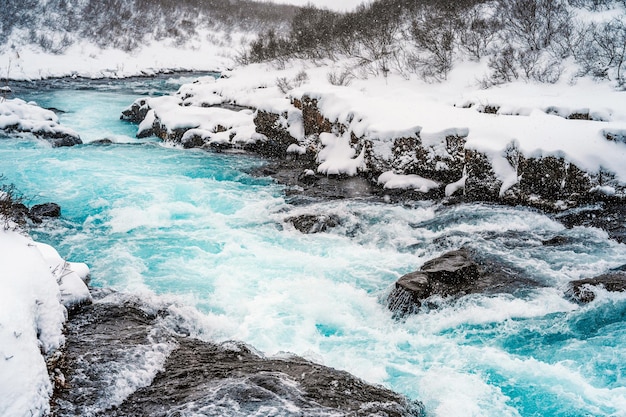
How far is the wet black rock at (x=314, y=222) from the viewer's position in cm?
818

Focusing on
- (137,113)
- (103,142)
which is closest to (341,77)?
(137,113)

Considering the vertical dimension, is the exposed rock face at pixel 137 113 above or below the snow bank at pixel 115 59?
below

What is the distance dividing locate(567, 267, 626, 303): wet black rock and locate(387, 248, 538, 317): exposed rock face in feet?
1.60

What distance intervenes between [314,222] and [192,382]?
16.3ft

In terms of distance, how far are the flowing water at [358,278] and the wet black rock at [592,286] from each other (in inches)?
4.9

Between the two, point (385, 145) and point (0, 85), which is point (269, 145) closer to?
point (385, 145)

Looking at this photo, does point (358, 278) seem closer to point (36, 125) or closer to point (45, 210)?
point (45, 210)

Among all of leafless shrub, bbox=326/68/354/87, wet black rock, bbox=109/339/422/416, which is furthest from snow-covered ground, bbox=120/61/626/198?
wet black rock, bbox=109/339/422/416

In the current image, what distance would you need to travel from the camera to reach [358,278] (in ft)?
21.6

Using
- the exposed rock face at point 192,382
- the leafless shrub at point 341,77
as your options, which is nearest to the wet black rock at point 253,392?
the exposed rock face at point 192,382

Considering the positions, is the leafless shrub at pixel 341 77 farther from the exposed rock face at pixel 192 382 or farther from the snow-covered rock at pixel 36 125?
the exposed rock face at pixel 192 382

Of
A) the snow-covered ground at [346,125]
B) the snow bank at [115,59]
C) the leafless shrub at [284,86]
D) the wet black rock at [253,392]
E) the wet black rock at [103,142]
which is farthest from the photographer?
the snow bank at [115,59]

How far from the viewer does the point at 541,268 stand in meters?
6.25

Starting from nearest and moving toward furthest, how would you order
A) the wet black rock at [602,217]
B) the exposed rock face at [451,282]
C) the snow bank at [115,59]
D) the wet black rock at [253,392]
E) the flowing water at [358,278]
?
the wet black rock at [253,392] < the flowing water at [358,278] < the exposed rock face at [451,282] < the wet black rock at [602,217] < the snow bank at [115,59]
